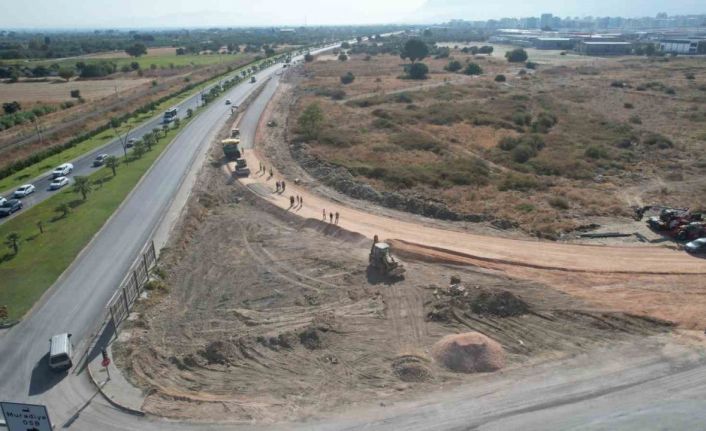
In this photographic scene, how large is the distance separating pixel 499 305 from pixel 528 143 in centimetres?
3984

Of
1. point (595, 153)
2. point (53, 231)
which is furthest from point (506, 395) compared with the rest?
point (595, 153)

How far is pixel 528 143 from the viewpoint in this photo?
212ft

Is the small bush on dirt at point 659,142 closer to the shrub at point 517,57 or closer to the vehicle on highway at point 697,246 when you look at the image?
the vehicle on highway at point 697,246

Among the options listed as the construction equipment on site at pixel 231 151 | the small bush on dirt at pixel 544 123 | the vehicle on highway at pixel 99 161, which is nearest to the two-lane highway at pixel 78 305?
the construction equipment on site at pixel 231 151

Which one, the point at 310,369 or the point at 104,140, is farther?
the point at 104,140

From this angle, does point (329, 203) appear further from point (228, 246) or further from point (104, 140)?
point (104, 140)

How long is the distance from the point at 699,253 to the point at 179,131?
68.9m

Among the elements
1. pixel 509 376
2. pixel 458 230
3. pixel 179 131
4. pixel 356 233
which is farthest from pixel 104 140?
pixel 509 376

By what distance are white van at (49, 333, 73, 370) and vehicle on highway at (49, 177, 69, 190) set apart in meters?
33.9

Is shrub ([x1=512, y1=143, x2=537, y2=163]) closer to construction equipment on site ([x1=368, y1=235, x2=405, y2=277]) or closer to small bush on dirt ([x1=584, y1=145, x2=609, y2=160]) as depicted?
small bush on dirt ([x1=584, y1=145, x2=609, y2=160])

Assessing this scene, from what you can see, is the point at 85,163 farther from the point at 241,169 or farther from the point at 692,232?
the point at 692,232

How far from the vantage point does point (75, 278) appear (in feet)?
113

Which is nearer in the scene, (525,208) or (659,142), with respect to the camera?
(525,208)

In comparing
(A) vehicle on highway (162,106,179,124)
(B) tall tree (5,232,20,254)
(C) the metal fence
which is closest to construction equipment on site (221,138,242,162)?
(C) the metal fence
